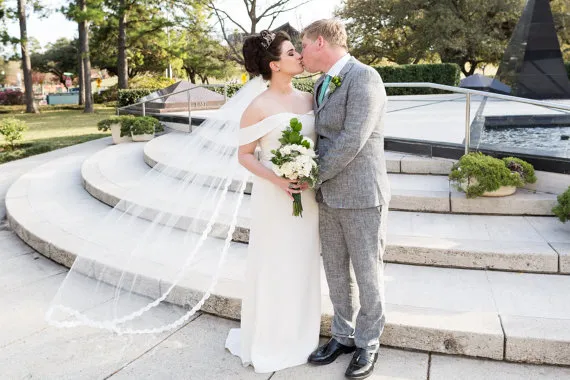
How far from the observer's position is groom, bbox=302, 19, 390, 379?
105 inches

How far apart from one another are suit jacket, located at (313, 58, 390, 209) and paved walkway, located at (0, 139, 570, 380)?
1.06 meters

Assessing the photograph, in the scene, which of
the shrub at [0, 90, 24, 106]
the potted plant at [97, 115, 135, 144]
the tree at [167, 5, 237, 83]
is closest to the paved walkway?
the potted plant at [97, 115, 135, 144]

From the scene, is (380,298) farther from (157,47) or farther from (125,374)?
(157,47)

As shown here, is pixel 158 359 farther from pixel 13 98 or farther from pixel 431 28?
pixel 13 98

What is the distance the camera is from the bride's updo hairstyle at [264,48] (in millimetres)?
2879

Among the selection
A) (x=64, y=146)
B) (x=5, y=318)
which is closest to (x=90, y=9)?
(x=64, y=146)

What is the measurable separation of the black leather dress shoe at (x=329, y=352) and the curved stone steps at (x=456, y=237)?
124cm

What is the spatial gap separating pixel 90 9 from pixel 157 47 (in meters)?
6.12

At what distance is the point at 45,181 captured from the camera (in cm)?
834

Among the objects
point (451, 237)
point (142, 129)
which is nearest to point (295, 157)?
point (451, 237)

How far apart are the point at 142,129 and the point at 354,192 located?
9.23 metres

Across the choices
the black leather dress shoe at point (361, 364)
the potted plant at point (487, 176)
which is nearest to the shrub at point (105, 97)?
the potted plant at point (487, 176)

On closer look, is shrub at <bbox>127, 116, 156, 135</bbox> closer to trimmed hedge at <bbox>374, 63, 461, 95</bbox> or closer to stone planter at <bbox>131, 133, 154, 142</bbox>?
stone planter at <bbox>131, 133, 154, 142</bbox>

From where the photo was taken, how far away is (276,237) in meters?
3.09
